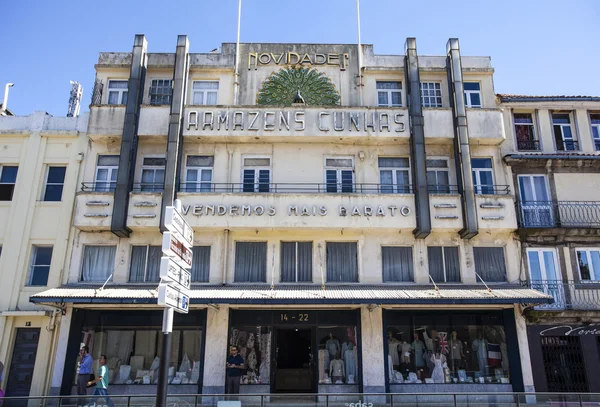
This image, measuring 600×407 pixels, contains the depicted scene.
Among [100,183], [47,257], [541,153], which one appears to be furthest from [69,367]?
[541,153]

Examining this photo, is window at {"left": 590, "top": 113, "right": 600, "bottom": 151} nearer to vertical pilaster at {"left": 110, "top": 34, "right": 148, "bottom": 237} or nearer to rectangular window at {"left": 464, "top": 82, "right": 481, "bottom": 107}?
rectangular window at {"left": 464, "top": 82, "right": 481, "bottom": 107}

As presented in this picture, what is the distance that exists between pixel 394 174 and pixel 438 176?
1.96 metres

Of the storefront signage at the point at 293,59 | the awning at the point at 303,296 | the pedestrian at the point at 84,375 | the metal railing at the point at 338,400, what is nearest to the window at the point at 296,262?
the awning at the point at 303,296

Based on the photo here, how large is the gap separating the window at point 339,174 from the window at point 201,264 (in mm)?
5822

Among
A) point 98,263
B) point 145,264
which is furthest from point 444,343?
point 98,263

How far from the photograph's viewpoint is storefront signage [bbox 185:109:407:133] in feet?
67.5

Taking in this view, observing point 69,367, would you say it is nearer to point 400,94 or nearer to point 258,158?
point 258,158

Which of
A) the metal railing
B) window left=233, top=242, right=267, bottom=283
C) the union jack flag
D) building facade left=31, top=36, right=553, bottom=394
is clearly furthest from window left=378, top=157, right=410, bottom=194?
the metal railing

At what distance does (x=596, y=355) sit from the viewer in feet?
62.0

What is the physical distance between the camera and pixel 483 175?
21.3 meters

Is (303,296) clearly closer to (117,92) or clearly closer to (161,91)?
(161,91)

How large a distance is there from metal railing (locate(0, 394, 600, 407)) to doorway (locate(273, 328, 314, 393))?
18.4ft

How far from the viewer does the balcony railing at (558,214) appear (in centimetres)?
2034

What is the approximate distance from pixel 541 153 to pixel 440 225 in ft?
20.0
